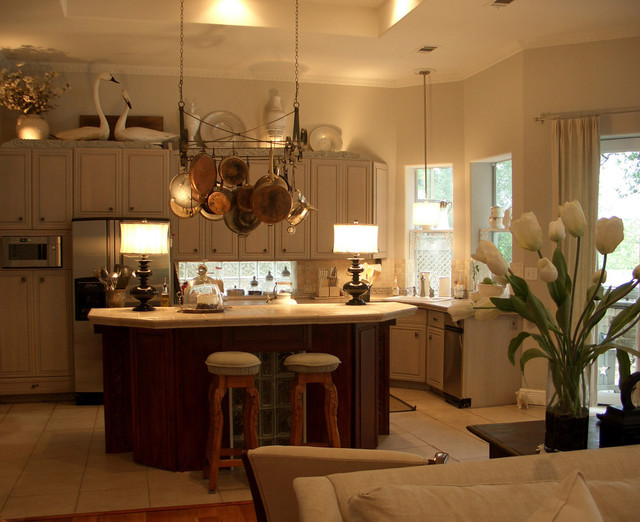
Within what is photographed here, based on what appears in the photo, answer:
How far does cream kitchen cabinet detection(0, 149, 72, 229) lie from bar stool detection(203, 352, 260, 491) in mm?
3048

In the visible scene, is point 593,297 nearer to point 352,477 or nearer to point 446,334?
point 352,477

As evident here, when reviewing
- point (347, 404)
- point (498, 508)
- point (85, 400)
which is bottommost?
point (85, 400)

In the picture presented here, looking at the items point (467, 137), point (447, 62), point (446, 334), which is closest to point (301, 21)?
point (447, 62)

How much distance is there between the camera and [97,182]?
612 cm

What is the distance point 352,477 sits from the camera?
161 centimetres

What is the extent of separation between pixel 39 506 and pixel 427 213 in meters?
4.41

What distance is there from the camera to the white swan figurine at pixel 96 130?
619 centimetres

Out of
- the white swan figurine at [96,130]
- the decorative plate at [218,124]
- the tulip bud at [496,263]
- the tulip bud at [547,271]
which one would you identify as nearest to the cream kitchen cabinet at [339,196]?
the decorative plate at [218,124]

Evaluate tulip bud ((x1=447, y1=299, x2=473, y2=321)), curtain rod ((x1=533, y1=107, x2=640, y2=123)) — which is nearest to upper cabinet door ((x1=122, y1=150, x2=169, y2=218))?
curtain rod ((x1=533, y1=107, x2=640, y2=123))

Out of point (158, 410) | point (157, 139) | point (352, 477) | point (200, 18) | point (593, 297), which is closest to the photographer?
point (352, 477)

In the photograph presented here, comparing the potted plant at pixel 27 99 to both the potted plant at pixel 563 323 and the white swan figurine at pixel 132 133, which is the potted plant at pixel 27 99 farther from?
the potted plant at pixel 563 323

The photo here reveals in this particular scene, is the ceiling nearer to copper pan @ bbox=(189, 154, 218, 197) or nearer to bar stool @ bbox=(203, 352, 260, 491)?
copper pan @ bbox=(189, 154, 218, 197)

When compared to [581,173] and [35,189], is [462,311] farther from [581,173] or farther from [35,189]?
[35,189]

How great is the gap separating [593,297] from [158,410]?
298 centimetres
